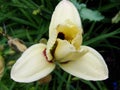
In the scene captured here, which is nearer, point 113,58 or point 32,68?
point 32,68

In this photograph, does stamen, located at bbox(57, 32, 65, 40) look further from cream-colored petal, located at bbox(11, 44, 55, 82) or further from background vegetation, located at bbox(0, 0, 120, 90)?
background vegetation, located at bbox(0, 0, 120, 90)

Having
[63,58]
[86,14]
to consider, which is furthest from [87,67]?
[86,14]

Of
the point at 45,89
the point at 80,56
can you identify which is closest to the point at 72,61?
the point at 80,56

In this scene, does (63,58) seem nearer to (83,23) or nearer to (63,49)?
(63,49)

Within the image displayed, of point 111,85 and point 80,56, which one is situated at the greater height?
point 80,56

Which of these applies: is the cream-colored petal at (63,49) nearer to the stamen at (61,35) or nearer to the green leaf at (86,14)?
the stamen at (61,35)

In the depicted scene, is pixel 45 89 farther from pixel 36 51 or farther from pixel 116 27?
pixel 36 51
